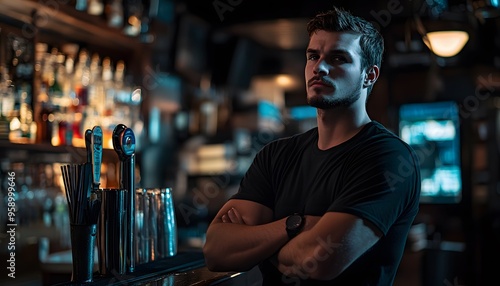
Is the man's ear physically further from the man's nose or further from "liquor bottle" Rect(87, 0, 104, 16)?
"liquor bottle" Rect(87, 0, 104, 16)

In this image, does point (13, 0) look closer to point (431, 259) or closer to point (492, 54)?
point (431, 259)

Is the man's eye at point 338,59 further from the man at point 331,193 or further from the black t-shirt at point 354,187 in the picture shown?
the black t-shirt at point 354,187

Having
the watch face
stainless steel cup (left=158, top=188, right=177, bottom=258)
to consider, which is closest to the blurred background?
stainless steel cup (left=158, top=188, right=177, bottom=258)

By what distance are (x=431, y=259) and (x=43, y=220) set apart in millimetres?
2363

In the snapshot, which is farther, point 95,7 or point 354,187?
point 95,7

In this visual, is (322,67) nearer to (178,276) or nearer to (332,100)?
(332,100)

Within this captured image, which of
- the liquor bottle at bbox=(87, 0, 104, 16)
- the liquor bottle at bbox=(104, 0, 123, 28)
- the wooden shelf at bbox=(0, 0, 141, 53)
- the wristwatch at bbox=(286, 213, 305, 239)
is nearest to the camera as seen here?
the wristwatch at bbox=(286, 213, 305, 239)

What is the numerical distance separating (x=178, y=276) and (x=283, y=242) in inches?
13.3

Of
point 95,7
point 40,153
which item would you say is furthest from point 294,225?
point 95,7

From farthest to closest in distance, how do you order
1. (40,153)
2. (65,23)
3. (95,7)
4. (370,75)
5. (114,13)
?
(114,13) < (95,7) < (65,23) < (40,153) < (370,75)

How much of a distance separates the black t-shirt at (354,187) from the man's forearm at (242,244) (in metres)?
0.08

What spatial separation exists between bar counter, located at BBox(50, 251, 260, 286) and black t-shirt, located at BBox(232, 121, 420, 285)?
16cm

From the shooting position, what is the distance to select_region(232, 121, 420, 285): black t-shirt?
173cm

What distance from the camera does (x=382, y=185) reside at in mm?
1743
